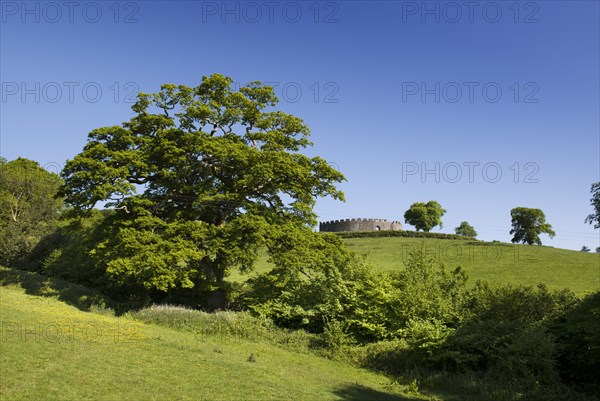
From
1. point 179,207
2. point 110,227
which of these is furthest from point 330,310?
point 110,227

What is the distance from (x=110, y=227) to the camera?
30.7 m

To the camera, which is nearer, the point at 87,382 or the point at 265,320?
the point at 87,382

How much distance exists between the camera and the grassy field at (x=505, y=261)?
1603 inches

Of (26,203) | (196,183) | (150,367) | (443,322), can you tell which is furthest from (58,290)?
(26,203)

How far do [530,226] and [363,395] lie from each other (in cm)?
8815

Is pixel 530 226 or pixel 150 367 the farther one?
pixel 530 226

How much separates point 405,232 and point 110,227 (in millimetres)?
54260

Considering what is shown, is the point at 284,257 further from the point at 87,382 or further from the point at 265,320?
the point at 87,382

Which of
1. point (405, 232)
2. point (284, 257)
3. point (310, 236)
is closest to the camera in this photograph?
point (284, 257)

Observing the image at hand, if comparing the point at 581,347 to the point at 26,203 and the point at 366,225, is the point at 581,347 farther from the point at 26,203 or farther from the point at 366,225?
the point at 366,225

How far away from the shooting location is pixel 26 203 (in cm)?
5434

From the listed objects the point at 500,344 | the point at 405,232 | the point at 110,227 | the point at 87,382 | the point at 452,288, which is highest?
the point at 405,232

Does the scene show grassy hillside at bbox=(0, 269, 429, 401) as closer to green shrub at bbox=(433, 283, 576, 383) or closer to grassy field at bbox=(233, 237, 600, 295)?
green shrub at bbox=(433, 283, 576, 383)

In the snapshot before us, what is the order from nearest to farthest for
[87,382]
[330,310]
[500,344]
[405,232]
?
[87,382], [500,344], [330,310], [405,232]
